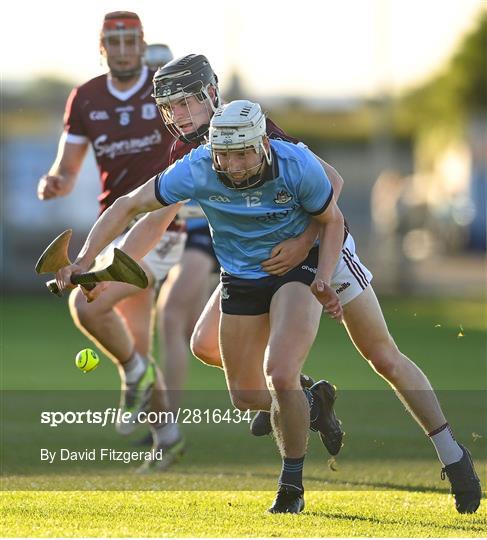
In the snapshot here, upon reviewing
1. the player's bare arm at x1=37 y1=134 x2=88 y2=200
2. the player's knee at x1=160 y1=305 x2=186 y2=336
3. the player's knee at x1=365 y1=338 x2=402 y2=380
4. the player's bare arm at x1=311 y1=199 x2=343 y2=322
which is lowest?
the player's knee at x1=160 y1=305 x2=186 y2=336

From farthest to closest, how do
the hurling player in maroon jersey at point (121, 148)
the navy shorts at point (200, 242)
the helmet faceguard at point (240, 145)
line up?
the navy shorts at point (200, 242) < the hurling player in maroon jersey at point (121, 148) < the helmet faceguard at point (240, 145)

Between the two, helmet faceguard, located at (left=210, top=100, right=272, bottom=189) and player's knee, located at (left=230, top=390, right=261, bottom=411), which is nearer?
helmet faceguard, located at (left=210, top=100, right=272, bottom=189)

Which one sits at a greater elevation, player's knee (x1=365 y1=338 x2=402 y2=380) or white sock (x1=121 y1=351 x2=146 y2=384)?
player's knee (x1=365 y1=338 x2=402 y2=380)

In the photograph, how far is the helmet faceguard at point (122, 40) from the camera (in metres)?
9.10

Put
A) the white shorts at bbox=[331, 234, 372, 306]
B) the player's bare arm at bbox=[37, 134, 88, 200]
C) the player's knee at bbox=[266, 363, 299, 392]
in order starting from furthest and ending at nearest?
1. the player's bare arm at bbox=[37, 134, 88, 200]
2. the white shorts at bbox=[331, 234, 372, 306]
3. the player's knee at bbox=[266, 363, 299, 392]

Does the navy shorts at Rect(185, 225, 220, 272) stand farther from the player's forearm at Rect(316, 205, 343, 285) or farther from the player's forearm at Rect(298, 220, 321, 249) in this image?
the player's forearm at Rect(316, 205, 343, 285)

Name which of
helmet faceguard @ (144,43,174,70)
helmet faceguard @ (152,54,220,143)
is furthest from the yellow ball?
helmet faceguard @ (144,43,174,70)

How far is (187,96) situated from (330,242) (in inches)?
42.9

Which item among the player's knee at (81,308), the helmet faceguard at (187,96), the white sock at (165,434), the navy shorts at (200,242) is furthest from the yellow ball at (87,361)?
the navy shorts at (200,242)

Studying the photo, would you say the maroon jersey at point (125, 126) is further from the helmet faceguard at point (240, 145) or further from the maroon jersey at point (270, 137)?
the helmet faceguard at point (240, 145)

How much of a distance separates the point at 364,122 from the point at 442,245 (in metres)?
5.57

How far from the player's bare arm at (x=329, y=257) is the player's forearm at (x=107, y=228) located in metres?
0.94

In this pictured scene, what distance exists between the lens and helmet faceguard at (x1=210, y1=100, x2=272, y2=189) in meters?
6.78

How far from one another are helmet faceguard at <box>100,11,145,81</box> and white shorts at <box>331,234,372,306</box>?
244cm
